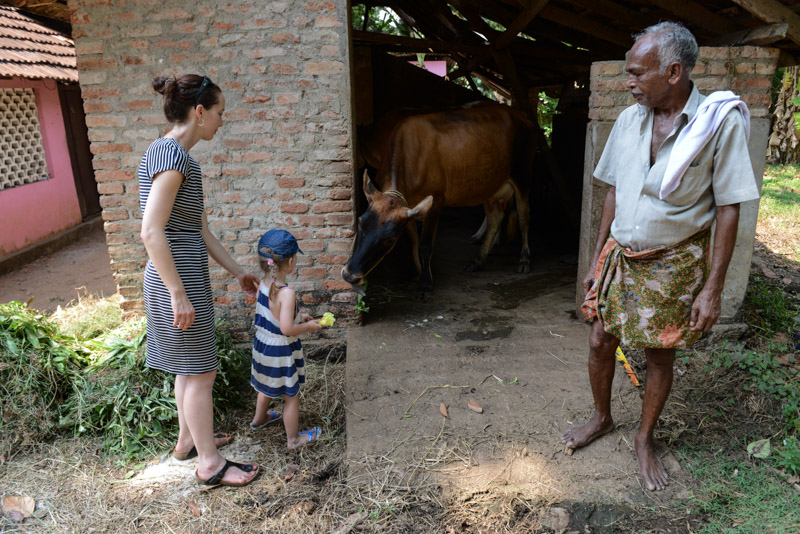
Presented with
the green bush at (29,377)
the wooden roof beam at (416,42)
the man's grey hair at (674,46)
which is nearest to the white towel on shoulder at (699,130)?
the man's grey hair at (674,46)

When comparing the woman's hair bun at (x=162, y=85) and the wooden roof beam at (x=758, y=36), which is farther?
the wooden roof beam at (x=758, y=36)

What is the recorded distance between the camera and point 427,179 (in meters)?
5.35

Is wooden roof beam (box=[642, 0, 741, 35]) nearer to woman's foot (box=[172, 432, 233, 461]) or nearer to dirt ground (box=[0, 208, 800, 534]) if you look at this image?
dirt ground (box=[0, 208, 800, 534])

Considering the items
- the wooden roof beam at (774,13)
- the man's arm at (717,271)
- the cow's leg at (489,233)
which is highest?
the wooden roof beam at (774,13)

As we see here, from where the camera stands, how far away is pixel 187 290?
2758 mm

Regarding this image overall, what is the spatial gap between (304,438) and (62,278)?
19.3 feet

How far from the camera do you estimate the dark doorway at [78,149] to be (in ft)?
33.3

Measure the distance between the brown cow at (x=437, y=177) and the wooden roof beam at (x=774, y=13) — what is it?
252 centimetres

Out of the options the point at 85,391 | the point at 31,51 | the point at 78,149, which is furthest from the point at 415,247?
the point at 78,149

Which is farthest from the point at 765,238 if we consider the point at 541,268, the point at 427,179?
the point at 427,179

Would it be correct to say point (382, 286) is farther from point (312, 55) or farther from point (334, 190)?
point (312, 55)

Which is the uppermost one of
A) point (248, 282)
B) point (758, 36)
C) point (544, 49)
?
point (544, 49)

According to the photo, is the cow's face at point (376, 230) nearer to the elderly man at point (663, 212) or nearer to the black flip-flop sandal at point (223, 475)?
the black flip-flop sandal at point (223, 475)

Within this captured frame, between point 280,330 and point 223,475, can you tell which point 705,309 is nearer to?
point 280,330
